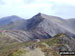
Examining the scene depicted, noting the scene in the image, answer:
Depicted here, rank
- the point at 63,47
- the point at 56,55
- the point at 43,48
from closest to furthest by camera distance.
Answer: the point at 56,55, the point at 43,48, the point at 63,47

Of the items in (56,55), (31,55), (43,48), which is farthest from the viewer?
(43,48)

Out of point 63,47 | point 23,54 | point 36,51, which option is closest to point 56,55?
point 36,51

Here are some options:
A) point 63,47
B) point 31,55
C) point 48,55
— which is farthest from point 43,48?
point 63,47

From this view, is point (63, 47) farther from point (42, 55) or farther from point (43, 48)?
point (42, 55)

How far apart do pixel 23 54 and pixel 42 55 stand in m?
8.19

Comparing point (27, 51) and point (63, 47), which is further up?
point (27, 51)

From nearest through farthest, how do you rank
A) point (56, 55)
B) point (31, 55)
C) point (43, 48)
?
point (31, 55)
point (56, 55)
point (43, 48)

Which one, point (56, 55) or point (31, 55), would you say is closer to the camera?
point (31, 55)

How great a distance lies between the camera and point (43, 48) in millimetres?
96500

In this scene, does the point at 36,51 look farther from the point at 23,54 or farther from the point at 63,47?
the point at 63,47

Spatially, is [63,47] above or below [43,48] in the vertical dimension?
below

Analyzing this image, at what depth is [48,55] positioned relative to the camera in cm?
8769

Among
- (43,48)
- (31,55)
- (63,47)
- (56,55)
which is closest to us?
(31,55)

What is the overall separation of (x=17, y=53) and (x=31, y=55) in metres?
6.90
